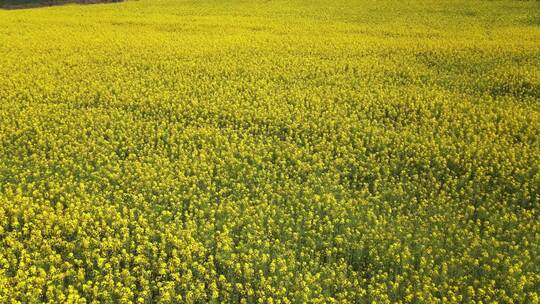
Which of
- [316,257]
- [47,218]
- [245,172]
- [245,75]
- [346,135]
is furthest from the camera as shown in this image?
[245,75]

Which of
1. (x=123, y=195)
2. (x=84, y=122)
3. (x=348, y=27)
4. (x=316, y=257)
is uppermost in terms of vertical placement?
(x=348, y=27)

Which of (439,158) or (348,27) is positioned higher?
(348,27)

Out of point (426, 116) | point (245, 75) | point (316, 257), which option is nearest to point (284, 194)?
point (316, 257)

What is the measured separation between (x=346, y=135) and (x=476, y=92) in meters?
5.97

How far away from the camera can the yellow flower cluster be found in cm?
673

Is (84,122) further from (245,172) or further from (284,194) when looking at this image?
(284,194)

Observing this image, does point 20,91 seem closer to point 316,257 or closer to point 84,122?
point 84,122

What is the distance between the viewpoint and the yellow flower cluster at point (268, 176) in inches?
265

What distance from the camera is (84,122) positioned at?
11.9 m

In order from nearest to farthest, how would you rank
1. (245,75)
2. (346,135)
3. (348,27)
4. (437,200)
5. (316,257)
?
(316,257) → (437,200) → (346,135) → (245,75) → (348,27)

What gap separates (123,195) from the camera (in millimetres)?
8805

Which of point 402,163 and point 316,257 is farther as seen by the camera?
point 402,163

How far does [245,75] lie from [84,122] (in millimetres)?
6227

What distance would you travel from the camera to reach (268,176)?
946cm
